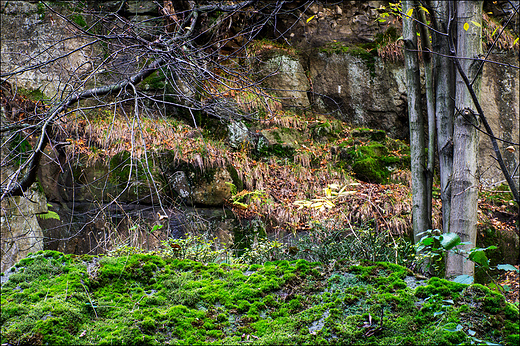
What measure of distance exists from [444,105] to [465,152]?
25.7 inches

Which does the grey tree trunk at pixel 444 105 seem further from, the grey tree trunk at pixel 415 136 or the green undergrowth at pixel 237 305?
the green undergrowth at pixel 237 305

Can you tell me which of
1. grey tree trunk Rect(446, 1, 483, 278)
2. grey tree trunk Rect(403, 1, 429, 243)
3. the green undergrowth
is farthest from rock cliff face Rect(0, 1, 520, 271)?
the green undergrowth

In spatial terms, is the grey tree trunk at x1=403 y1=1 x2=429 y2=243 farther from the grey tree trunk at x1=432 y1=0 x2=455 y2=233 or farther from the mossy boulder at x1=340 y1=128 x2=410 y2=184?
the mossy boulder at x1=340 y1=128 x2=410 y2=184

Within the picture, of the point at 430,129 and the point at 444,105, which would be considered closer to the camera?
the point at 444,105

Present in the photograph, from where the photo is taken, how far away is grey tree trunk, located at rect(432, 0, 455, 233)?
11.4 ft

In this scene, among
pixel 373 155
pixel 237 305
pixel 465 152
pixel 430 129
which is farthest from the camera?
pixel 373 155

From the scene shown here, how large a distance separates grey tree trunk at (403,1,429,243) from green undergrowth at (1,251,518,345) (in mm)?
2237

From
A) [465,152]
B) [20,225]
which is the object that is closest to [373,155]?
[465,152]

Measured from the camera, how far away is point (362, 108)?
336 inches

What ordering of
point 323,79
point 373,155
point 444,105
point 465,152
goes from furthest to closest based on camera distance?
point 323,79
point 373,155
point 444,105
point 465,152

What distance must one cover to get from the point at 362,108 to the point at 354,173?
96.9 inches

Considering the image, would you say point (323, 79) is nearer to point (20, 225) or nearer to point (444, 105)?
point (444, 105)

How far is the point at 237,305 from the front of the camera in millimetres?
1642

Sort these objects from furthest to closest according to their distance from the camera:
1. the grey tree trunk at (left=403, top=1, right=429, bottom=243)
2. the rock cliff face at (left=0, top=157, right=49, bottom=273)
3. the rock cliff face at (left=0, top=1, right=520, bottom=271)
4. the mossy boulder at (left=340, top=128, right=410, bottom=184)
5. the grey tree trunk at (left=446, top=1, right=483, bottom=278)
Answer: the mossy boulder at (left=340, top=128, right=410, bottom=184)
the rock cliff face at (left=0, top=1, right=520, bottom=271)
the rock cliff face at (left=0, top=157, right=49, bottom=273)
the grey tree trunk at (left=403, top=1, right=429, bottom=243)
the grey tree trunk at (left=446, top=1, right=483, bottom=278)
